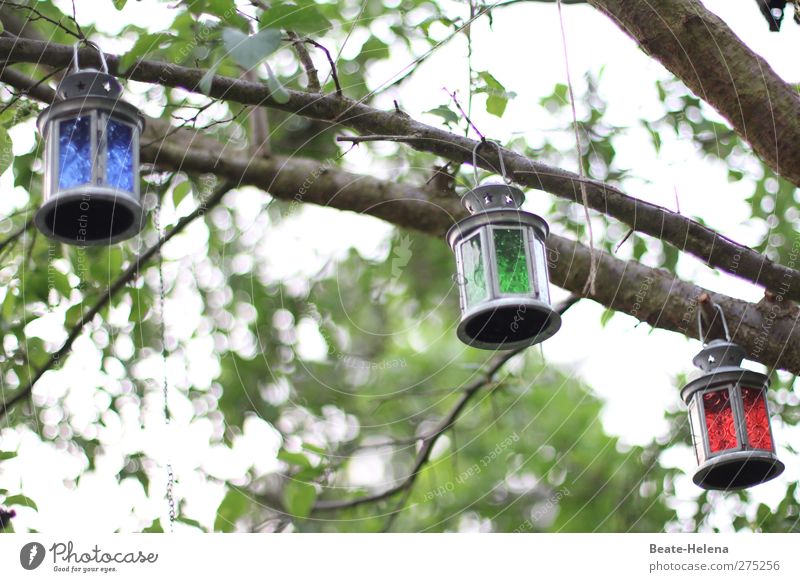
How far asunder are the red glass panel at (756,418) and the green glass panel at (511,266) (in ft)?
3.19

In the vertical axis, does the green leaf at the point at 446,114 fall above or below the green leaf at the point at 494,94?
below

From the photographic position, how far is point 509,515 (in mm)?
5641

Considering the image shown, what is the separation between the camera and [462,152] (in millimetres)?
2812

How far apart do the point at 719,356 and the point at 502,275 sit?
1.00 m

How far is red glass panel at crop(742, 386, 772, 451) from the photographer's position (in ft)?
9.89

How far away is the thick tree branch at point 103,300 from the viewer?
12.3 ft

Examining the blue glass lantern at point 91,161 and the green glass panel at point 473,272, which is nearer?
the blue glass lantern at point 91,161

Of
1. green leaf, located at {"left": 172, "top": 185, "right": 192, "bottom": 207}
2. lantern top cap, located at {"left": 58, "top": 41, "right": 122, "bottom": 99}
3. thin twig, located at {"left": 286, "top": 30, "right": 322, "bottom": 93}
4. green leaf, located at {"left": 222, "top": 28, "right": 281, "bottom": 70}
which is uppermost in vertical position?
green leaf, located at {"left": 172, "top": 185, "right": 192, "bottom": 207}

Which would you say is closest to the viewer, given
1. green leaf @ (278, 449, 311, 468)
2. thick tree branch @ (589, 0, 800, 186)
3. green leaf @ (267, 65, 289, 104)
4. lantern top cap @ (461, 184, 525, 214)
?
green leaf @ (267, 65, 289, 104)

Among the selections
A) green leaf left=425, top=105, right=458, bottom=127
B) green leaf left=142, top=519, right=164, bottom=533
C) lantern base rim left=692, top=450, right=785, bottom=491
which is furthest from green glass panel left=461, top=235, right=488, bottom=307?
green leaf left=142, top=519, right=164, bottom=533

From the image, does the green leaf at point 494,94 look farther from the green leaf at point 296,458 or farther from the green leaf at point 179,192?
the green leaf at point 296,458

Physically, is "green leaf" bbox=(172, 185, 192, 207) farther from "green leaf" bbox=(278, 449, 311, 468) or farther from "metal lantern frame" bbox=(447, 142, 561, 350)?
"metal lantern frame" bbox=(447, 142, 561, 350)

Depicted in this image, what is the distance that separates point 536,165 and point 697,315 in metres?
0.86

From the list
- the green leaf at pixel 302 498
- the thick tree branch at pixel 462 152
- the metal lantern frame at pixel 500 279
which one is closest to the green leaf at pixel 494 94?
the thick tree branch at pixel 462 152
